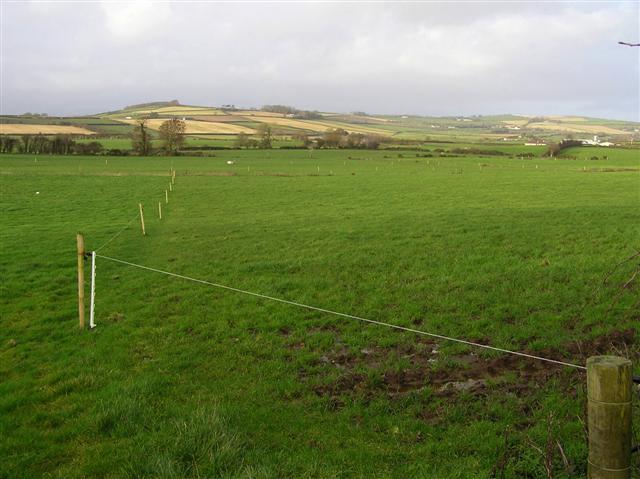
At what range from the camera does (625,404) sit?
11.9ft

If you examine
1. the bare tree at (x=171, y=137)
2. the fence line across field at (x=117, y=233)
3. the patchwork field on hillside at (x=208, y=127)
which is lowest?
the fence line across field at (x=117, y=233)

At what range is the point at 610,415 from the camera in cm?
363

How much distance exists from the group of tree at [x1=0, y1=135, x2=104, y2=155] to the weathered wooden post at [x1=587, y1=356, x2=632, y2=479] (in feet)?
313

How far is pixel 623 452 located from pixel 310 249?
13.9 meters

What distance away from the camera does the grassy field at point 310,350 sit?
5410 millimetres

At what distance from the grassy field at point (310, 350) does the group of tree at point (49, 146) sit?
74959 mm

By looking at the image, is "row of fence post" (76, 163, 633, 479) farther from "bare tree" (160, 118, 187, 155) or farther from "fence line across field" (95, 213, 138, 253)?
"bare tree" (160, 118, 187, 155)

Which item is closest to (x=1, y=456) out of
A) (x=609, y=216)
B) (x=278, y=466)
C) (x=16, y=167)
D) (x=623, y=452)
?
(x=278, y=466)

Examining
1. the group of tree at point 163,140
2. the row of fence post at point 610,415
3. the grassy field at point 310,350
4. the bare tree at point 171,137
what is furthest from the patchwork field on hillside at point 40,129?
the row of fence post at point 610,415

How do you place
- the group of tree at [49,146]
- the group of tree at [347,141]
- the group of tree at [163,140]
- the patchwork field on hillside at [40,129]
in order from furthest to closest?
the group of tree at [347,141] < the patchwork field on hillside at [40,129] < the group of tree at [163,140] < the group of tree at [49,146]

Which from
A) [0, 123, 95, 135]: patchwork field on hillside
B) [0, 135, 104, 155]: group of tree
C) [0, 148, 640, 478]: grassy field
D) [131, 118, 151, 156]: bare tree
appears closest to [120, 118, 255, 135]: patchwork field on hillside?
[0, 123, 95, 135]: patchwork field on hillside

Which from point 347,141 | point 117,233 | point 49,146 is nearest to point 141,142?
point 49,146

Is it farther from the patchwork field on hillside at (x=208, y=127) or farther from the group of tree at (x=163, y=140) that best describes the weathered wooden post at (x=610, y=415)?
the patchwork field on hillside at (x=208, y=127)

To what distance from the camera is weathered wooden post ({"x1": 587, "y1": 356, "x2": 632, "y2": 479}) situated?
141 inches
